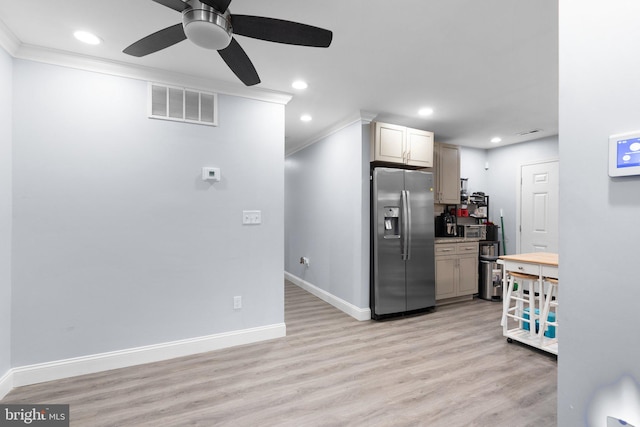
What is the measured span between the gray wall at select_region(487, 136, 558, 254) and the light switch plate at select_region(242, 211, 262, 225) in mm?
4533

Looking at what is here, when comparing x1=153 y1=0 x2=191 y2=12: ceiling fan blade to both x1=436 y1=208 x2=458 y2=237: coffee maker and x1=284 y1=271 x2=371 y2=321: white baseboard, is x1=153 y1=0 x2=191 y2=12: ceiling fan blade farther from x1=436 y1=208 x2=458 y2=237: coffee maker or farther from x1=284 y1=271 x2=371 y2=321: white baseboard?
x1=436 y1=208 x2=458 y2=237: coffee maker

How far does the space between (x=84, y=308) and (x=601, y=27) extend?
358 centimetres

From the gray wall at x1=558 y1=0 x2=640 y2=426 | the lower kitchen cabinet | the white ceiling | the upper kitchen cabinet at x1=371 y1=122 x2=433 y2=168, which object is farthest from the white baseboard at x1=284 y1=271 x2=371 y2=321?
the gray wall at x1=558 y1=0 x2=640 y2=426

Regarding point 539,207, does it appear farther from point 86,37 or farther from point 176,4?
point 86,37

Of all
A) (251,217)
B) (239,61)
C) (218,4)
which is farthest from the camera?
(251,217)

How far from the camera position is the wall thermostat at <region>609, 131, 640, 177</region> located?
964mm

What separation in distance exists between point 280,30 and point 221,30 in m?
0.29

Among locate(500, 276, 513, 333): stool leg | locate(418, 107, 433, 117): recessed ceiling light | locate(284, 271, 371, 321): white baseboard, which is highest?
locate(418, 107, 433, 117): recessed ceiling light

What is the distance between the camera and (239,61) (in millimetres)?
1810

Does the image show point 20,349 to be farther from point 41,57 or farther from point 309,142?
point 309,142

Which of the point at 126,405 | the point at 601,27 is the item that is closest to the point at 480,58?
the point at 601,27

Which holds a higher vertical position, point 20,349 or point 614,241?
point 614,241

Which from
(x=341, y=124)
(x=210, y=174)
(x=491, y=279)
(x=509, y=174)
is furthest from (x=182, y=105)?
(x=509, y=174)

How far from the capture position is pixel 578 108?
1.11m
